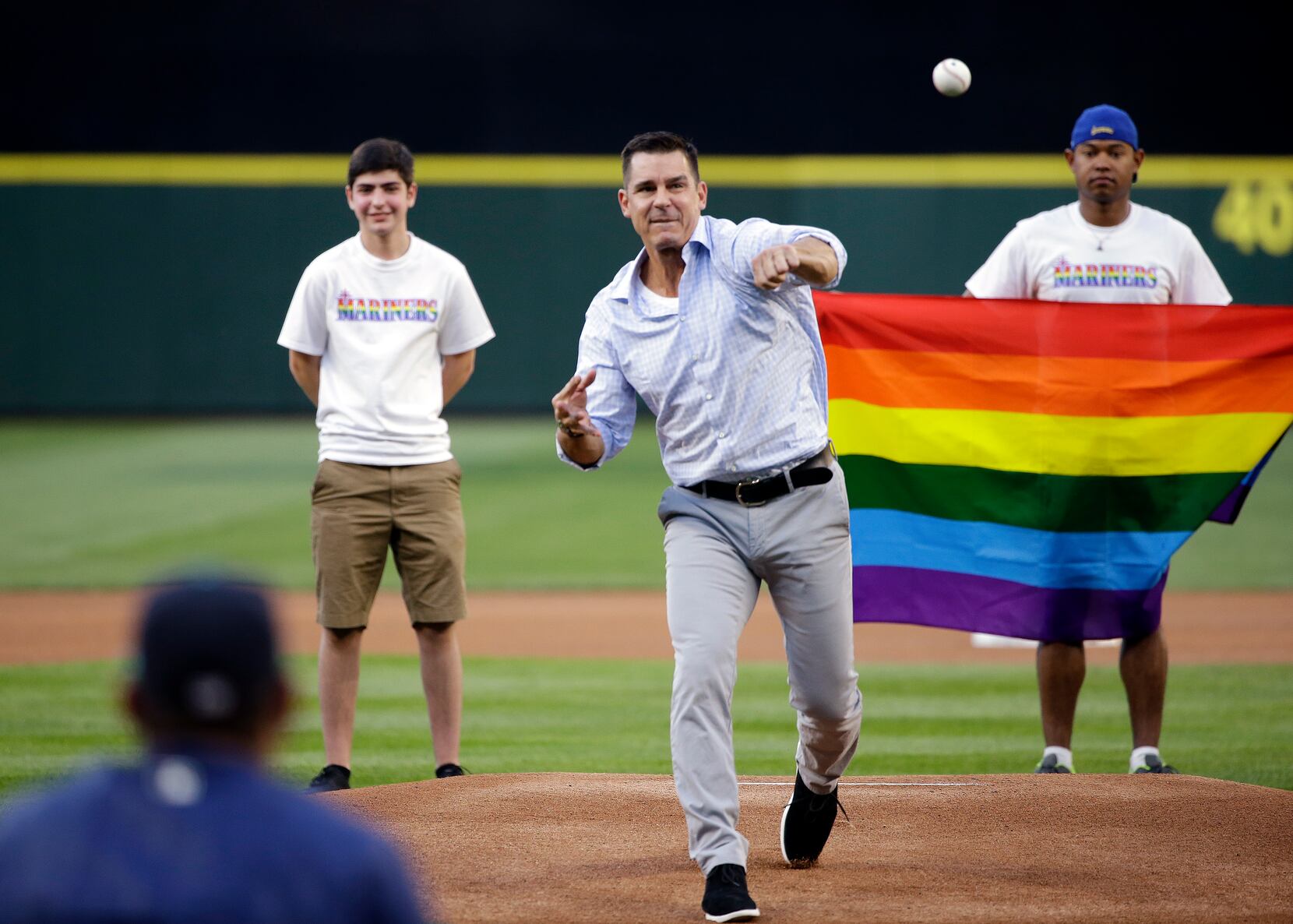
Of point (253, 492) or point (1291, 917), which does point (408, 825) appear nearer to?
point (1291, 917)

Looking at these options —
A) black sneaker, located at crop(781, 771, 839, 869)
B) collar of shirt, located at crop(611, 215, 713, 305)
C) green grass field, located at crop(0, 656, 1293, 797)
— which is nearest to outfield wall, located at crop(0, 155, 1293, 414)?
green grass field, located at crop(0, 656, 1293, 797)

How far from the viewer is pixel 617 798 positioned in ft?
19.1

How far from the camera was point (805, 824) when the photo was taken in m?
4.82

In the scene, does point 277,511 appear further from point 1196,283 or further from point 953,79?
point 1196,283

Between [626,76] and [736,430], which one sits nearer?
[736,430]

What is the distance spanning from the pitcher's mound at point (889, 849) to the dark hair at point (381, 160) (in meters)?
2.43

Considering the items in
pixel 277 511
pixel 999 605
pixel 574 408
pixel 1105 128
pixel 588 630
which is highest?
pixel 1105 128

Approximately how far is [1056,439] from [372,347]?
2.88 m

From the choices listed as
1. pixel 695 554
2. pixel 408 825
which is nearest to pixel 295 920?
pixel 695 554

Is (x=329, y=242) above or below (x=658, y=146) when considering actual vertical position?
above

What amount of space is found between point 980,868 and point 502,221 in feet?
75.9

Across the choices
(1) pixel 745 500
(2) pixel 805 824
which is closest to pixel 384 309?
(1) pixel 745 500

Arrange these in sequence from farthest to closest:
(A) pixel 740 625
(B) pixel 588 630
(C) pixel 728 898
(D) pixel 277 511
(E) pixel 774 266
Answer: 1. (D) pixel 277 511
2. (B) pixel 588 630
3. (A) pixel 740 625
4. (E) pixel 774 266
5. (C) pixel 728 898

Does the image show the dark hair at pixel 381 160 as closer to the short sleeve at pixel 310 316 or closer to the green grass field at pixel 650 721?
the short sleeve at pixel 310 316
